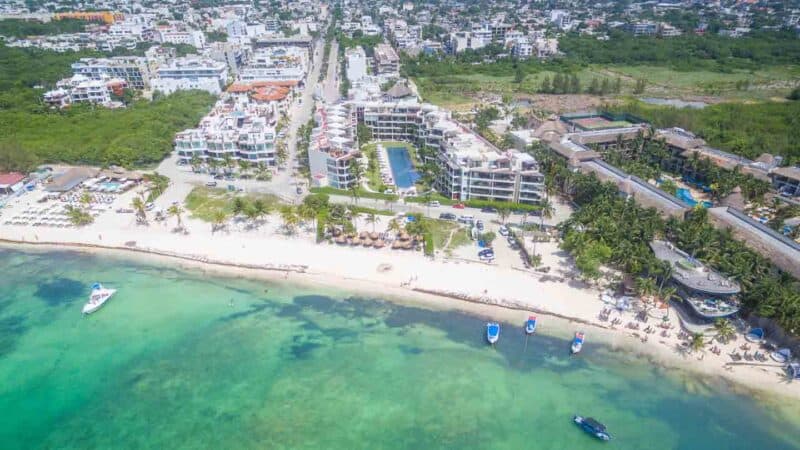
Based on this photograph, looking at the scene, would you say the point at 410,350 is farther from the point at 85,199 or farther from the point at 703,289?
the point at 85,199

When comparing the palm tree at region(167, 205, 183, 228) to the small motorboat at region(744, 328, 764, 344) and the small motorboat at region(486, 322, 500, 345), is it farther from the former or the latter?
the small motorboat at region(744, 328, 764, 344)

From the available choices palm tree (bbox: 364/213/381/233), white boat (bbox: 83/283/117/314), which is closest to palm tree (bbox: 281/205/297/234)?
palm tree (bbox: 364/213/381/233)

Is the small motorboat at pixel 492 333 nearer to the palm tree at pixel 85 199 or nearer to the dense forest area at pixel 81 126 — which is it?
the palm tree at pixel 85 199

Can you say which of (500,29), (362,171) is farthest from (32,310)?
(500,29)

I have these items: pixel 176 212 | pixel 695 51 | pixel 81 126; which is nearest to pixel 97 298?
pixel 176 212

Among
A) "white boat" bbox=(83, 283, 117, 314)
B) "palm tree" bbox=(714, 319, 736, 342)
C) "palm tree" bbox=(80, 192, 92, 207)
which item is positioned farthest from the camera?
"palm tree" bbox=(80, 192, 92, 207)

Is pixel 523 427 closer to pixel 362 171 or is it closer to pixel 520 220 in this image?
pixel 520 220

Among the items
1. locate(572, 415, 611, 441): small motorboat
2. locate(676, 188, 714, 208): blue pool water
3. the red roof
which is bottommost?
locate(572, 415, 611, 441): small motorboat
